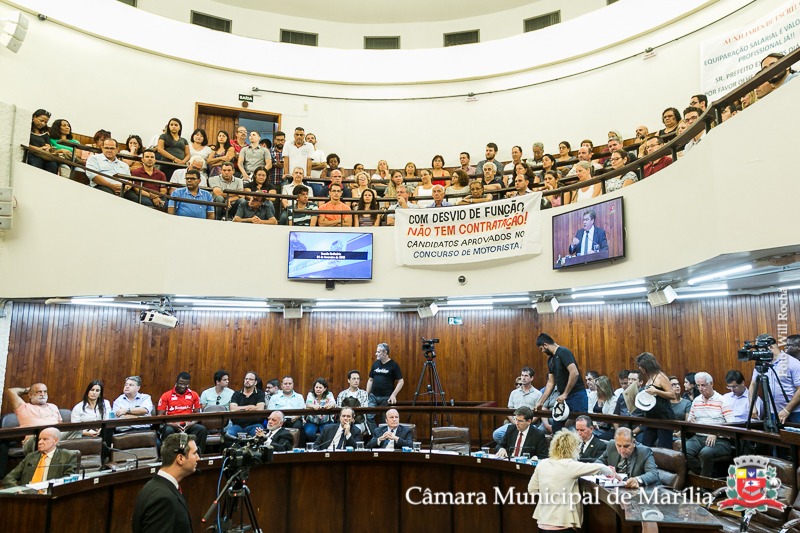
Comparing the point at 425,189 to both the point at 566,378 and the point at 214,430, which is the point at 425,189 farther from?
the point at 214,430

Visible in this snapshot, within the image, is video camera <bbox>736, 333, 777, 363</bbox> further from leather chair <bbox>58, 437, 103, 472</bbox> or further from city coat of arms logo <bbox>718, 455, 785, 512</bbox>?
leather chair <bbox>58, 437, 103, 472</bbox>

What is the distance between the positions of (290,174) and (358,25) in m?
5.13

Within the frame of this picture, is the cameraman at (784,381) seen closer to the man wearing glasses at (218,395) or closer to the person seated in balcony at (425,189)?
the person seated in balcony at (425,189)

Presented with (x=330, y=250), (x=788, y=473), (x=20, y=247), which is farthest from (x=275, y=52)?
(x=788, y=473)

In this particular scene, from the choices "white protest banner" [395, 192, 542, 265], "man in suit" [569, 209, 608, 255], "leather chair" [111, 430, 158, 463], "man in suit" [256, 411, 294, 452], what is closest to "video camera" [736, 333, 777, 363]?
"man in suit" [569, 209, 608, 255]

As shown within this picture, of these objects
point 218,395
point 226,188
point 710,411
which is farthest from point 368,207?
point 710,411

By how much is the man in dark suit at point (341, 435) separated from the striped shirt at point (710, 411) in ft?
12.9

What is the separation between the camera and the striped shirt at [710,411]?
261 inches

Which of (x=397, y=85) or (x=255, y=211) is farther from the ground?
(x=397, y=85)

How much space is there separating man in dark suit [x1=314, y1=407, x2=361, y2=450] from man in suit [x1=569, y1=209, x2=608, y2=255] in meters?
3.62

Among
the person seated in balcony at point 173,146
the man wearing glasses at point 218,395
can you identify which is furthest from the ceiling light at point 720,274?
the person seated in balcony at point 173,146

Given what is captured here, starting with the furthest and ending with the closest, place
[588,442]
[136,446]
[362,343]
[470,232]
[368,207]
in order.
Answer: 1. [362,343]
2. [368,207]
3. [470,232]
4. [136,446]
5. [588,442]

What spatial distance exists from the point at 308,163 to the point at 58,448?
7.74m

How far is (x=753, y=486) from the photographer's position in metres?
3.74
